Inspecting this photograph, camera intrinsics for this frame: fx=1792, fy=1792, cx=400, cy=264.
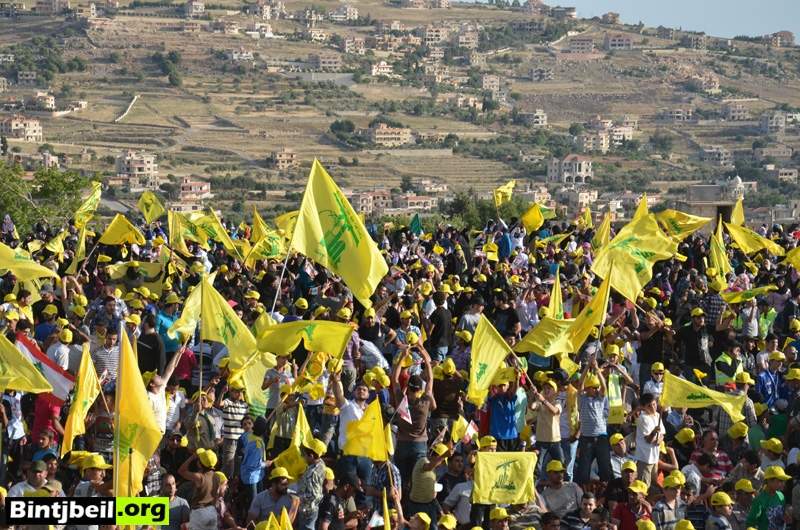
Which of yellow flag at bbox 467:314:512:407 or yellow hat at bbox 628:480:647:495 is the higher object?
yellow flag at bbox 467:314:512:407

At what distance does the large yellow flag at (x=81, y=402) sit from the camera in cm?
1163

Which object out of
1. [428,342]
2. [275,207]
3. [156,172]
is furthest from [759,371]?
[156,172]

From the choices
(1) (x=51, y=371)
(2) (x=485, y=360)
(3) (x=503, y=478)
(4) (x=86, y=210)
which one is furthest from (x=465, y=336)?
(4) (x=86, y=210)

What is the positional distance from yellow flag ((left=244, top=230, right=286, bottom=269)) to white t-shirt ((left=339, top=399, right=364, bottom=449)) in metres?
7.27

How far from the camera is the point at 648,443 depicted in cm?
1231

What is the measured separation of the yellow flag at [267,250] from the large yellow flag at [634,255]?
4699 mm

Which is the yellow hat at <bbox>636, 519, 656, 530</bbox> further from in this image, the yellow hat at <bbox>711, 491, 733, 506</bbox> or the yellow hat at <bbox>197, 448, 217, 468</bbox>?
the yellow hat at <bbox>197, 448, 217, 468</bbox>

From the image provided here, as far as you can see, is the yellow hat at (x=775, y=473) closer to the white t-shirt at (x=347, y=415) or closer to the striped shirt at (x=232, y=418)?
the white t-shirt at (x=347, y=415)

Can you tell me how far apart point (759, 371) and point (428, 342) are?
2.83 metres

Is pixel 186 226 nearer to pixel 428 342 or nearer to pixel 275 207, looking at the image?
pixel 428 342

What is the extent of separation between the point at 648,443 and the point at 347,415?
2.13 metres

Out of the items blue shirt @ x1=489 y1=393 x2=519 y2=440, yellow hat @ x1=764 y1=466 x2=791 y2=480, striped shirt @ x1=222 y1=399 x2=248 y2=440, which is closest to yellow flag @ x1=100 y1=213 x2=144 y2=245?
striped shirt @ x1=222 y1=399 x2=248 y2=440

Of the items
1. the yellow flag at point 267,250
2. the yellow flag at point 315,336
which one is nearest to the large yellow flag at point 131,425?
the yellow flag at point 315,336

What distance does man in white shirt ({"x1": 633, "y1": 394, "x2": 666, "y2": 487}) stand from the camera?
1230 centimetres
